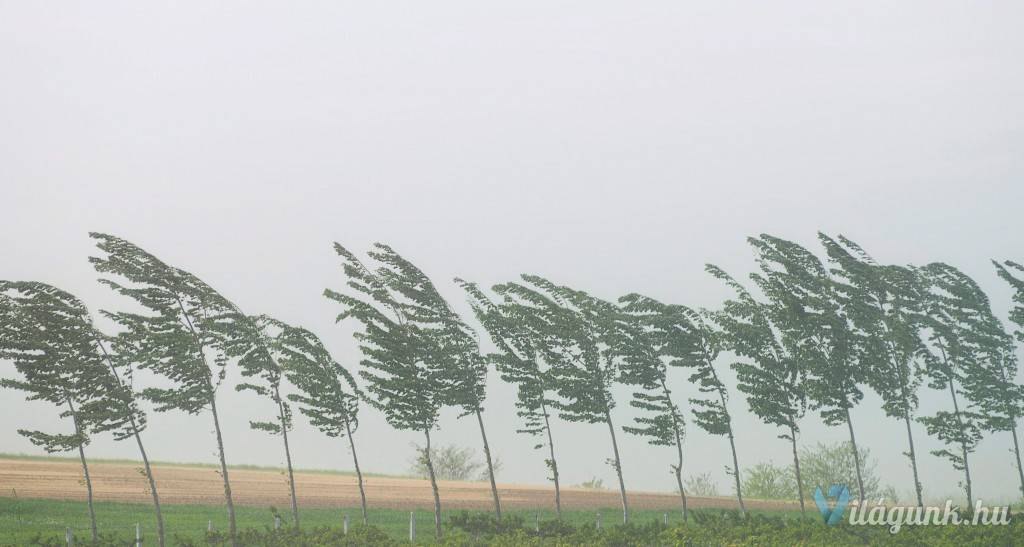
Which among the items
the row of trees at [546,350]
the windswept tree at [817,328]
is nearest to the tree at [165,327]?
the row of trees at [546,350]

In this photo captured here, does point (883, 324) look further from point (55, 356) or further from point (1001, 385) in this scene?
point (55, 356)

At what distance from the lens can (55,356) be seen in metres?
43.1

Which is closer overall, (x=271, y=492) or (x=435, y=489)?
(x=435, y=489)

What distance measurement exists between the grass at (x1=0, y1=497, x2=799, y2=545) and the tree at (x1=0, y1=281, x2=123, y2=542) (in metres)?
6.72

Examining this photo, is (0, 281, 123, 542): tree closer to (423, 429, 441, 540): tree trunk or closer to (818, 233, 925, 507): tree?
(423, 429, 441, 540): tree trunk

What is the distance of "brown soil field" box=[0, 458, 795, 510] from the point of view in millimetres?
65812

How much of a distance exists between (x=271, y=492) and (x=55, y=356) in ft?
104

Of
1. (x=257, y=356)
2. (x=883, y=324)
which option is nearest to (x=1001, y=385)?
(x=883, y=324)

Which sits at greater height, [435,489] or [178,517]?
[435,489]

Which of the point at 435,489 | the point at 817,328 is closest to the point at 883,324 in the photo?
the point at 817,328

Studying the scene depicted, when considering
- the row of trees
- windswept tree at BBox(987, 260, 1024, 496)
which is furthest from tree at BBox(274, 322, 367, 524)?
windswept tree at BBox(987, 260, 1024, 496)

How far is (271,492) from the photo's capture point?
72.7 metres

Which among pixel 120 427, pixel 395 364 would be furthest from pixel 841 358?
pixel 120 427

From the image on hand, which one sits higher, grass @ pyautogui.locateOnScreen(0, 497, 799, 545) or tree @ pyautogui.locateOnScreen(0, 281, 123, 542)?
tree @ pyautogui.locateOnScreen(0, 281, 123, 542)
